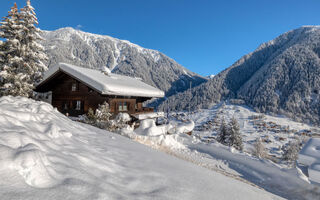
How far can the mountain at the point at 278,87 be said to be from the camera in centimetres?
10600

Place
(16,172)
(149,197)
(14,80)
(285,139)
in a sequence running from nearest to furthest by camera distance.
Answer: (16,172) < (149,197) < (14,80) < (285,139)

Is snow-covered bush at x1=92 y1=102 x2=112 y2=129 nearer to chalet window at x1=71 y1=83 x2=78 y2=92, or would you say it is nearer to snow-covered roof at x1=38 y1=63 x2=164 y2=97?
snow-covered roof at x1=38 y1=63 x2=164 y2=97

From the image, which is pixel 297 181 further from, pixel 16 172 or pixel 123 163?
pixel 16 172

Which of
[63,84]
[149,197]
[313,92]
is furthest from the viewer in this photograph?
[313,92]

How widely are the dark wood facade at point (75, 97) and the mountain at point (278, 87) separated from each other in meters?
111

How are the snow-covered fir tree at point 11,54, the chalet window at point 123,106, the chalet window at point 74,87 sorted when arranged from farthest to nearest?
the chalet window at point 74,87
the chalet window at point 123,106
the snow-covered fir tree at point 11,54

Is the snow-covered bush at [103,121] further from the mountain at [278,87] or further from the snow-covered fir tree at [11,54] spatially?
the mountain at [278,87]

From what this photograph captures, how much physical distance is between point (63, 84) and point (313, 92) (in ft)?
470

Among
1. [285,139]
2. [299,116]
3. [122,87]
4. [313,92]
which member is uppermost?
[313,92]

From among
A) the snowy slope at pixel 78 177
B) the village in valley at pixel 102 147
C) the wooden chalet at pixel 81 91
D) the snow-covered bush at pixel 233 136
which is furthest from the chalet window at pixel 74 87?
the snow-covered bush at pixel 233 136

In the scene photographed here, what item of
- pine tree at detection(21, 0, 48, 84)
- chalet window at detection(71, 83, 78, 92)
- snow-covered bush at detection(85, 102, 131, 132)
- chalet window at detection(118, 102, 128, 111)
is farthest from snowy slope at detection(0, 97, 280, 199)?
chalet window at detection(71, 83, 78, 92)

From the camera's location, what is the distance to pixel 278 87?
122625 millimetres

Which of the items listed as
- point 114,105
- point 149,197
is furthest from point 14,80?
point 149,197

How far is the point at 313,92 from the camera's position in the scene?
363ft
